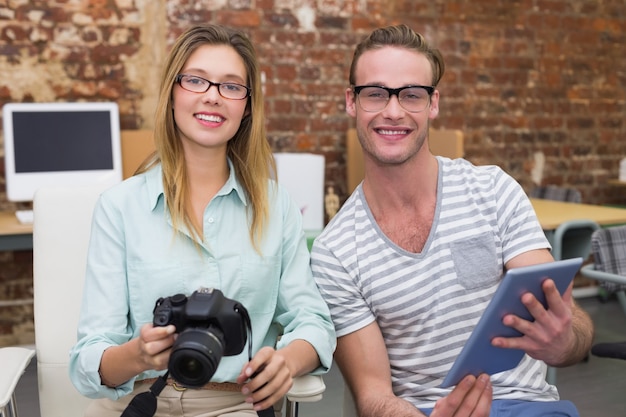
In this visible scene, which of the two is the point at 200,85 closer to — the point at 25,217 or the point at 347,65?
the point at 25,217

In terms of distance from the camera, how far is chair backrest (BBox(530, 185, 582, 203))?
3.97 meters

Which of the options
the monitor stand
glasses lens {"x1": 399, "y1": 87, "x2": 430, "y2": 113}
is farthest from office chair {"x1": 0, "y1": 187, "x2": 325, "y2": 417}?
the monitor stand

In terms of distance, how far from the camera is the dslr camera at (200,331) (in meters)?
1.11

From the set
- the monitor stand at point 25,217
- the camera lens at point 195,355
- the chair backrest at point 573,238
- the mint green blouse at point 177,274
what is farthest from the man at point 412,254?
the monitor stand at point 25,217

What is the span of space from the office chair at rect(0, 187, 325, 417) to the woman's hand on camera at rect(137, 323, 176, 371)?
543 mm

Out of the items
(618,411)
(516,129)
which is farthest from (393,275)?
(516,129)

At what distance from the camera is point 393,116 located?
61.0 inches

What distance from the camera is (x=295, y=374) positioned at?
1.36 metres

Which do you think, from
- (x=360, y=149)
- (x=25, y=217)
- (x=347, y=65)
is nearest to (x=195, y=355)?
(x=25, y=217)

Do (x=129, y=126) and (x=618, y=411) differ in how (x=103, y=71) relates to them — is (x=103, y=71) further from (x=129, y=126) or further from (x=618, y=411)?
(x=618, y=411)

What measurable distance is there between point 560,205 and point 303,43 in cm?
158

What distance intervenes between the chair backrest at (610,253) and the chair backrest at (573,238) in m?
0.46

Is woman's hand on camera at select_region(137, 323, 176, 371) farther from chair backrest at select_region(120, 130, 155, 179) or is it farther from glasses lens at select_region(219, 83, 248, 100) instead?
chair backrest at select_region(120, 130, 155, 179)

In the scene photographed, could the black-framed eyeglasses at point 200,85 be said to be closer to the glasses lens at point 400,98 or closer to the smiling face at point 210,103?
the smiling face at point 210,103
